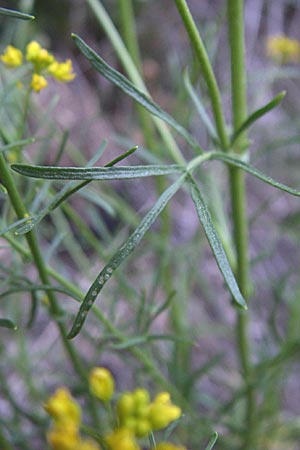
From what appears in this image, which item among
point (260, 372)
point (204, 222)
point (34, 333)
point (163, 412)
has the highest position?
point (204, 222)

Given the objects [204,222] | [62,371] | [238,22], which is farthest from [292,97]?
[204,222]

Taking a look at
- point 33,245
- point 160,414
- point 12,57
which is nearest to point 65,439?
point 160,414

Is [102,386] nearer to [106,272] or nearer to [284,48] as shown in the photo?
[106,272]

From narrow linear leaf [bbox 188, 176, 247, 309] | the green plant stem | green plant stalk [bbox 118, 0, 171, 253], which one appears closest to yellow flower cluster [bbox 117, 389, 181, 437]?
narrow linear leaf [bbox 188, 176, 247, 309]

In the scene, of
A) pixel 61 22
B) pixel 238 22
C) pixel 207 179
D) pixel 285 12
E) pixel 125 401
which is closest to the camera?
pixel 125 401

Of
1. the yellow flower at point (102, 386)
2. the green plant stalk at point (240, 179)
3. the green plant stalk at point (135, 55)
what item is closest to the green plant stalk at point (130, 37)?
the green plant stalk at point (135, 55)

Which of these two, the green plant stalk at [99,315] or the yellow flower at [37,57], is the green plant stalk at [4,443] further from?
the yellow flower at [37,57]

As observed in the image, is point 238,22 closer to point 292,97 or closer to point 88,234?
point 88,234
